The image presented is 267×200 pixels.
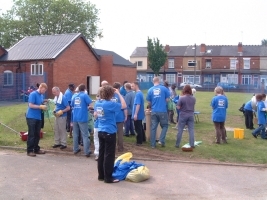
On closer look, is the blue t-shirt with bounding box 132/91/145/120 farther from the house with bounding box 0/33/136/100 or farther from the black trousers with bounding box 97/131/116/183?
the house with bounding box 0/33/136/100

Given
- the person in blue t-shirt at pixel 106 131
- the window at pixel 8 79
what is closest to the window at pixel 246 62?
the window at pixel 8 79

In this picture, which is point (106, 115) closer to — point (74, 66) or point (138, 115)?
point (138, 115)

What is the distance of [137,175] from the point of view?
761cm

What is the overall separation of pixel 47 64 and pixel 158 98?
80.2 feet

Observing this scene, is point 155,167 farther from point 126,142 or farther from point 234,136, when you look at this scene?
point 234,136

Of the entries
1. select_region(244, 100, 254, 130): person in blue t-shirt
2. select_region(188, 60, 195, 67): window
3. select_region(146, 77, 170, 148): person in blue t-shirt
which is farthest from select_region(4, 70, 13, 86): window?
select_region(188, 60, 195, 67): window

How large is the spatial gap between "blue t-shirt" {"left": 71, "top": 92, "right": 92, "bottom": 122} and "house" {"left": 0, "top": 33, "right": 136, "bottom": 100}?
69.5ft

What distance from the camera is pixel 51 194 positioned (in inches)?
268

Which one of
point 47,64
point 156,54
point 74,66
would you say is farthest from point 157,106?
point 156,54

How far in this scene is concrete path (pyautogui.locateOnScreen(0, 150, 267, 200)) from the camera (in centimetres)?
686

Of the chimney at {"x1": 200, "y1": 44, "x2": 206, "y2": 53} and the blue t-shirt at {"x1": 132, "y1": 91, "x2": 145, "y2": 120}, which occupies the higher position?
the chimney at {"x1": 200, "y1": 44, "x2": 206, "y2": 53}

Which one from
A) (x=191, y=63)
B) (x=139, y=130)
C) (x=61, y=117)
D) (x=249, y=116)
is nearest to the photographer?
(x=61, y=117)

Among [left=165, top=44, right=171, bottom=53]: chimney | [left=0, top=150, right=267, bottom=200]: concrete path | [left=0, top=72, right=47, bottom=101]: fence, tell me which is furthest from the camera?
[left=165, top=44, right=171, bottom=53]: chimney

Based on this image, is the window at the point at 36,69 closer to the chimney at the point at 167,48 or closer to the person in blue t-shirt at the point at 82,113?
the person in blue t-shirt at the point at 82,113
